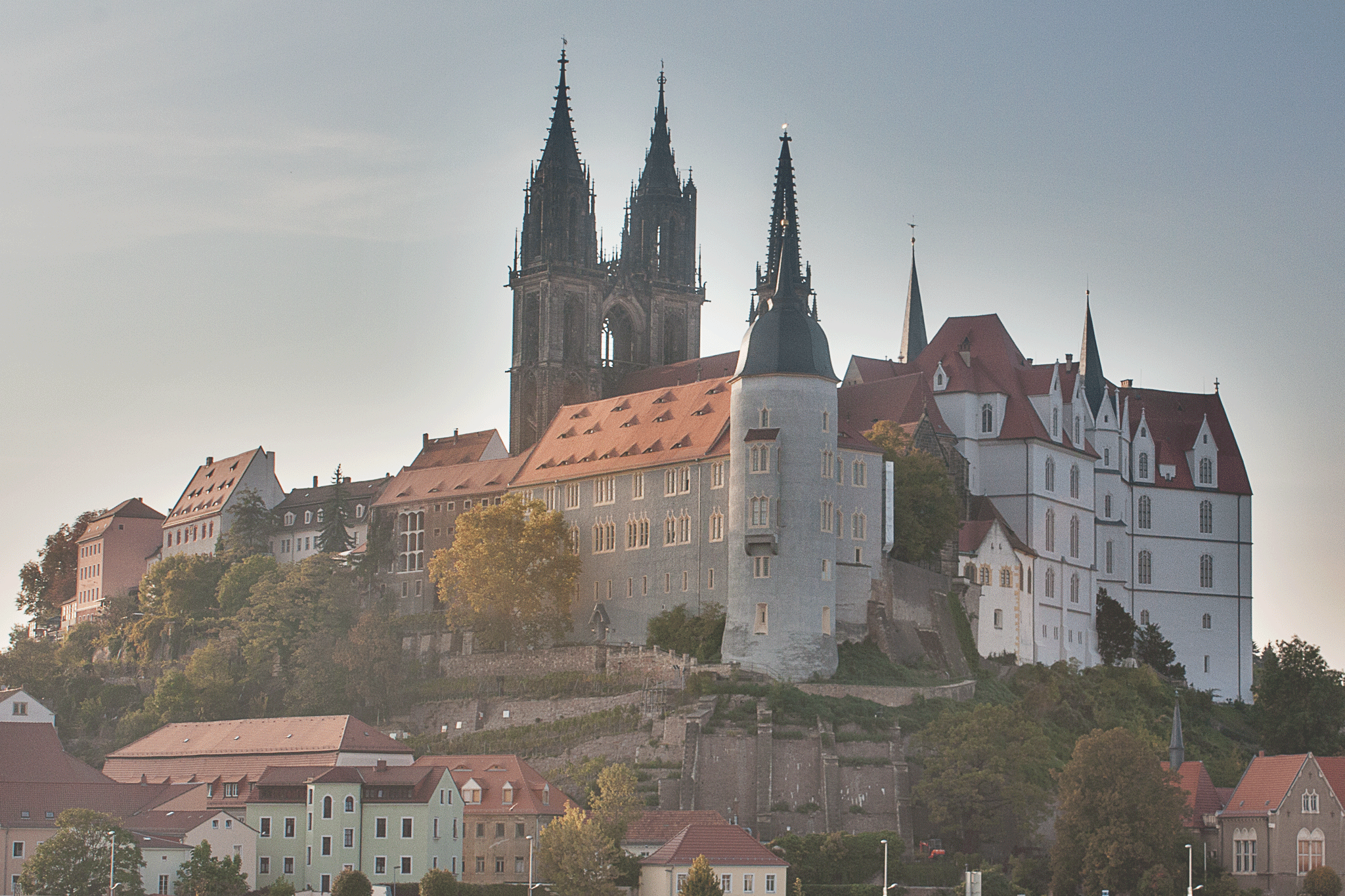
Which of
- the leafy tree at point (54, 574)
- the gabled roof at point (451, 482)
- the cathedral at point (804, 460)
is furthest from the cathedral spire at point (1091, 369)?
the leafy tree at point (54, 574)

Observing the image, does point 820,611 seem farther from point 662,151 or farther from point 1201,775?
point 662,151

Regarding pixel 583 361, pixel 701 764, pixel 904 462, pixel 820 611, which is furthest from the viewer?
pixel 583 361

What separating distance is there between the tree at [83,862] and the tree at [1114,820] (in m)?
33.2

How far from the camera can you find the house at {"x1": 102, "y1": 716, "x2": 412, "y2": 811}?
9319 cm

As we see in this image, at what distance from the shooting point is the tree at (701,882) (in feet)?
257

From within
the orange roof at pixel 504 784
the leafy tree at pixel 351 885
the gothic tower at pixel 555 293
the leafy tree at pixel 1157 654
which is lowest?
the leafy tree at pixel 351 885

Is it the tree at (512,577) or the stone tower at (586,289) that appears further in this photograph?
the stone tower at (586,289)

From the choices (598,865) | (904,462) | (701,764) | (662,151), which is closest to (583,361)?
(662,151)

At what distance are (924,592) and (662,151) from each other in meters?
48.2

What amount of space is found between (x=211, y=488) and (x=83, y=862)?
63.1 m

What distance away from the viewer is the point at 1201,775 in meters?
94.3

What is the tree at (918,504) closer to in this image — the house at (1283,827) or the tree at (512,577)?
the tree at (512,577)

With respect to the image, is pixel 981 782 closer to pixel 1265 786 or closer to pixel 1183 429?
pixel 1265 786

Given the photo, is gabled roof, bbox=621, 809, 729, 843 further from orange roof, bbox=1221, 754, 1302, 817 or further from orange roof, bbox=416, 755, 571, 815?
orange roof, bbox=1221, 754, 1302, 817
